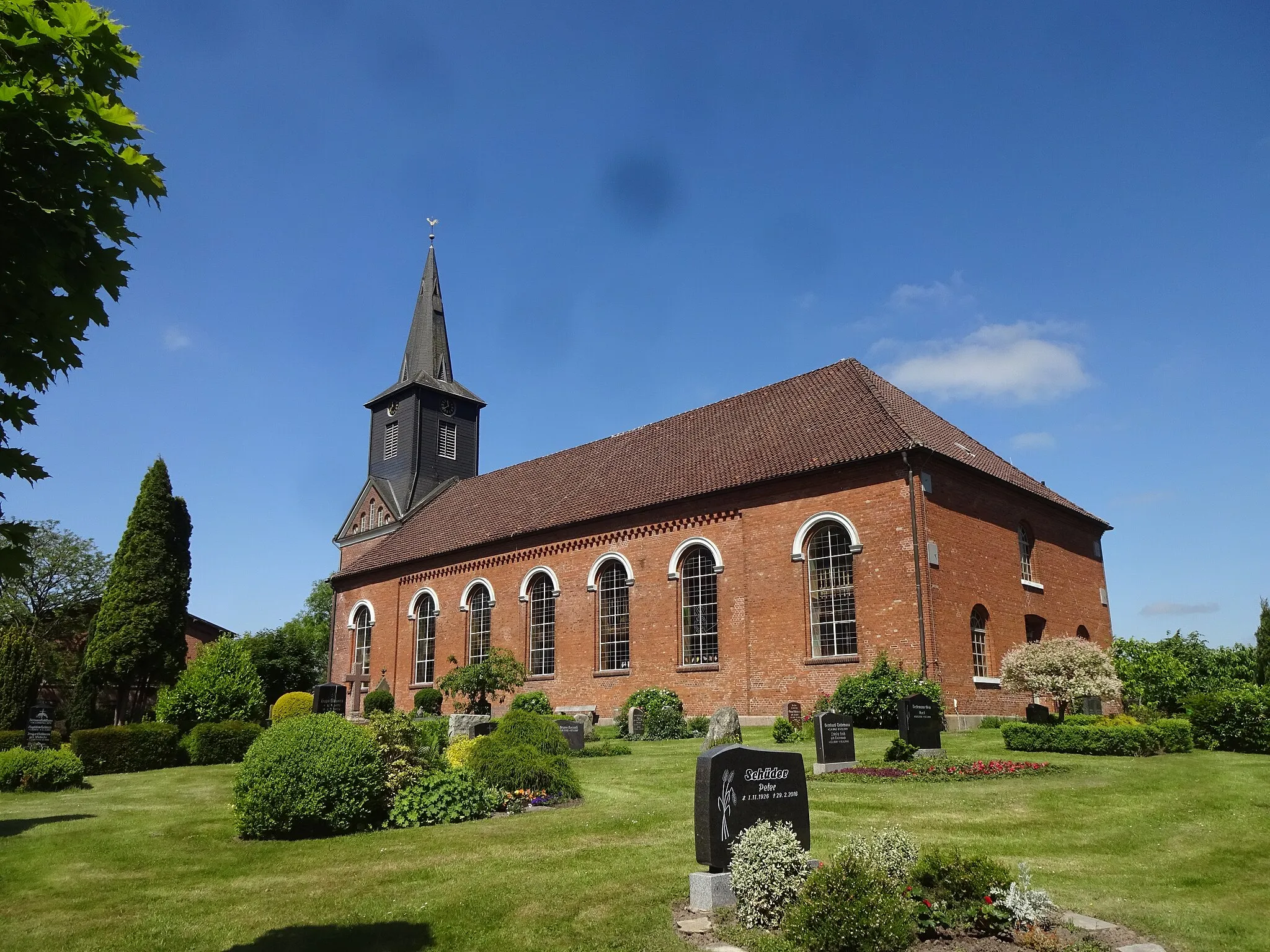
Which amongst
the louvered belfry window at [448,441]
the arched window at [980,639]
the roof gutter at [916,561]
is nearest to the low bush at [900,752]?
the roof gutter at [916,561]

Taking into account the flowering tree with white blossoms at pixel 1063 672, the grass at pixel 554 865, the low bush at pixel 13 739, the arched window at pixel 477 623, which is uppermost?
the arched window at pixel 477 623

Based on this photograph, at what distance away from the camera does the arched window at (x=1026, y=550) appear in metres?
26.0

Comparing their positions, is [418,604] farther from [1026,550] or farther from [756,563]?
[1026,550]

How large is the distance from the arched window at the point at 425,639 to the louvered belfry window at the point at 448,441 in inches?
376

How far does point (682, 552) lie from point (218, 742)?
13.5 meters

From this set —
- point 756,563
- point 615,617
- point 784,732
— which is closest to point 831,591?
point 756,563

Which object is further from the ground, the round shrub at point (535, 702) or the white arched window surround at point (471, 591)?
the white arched window surround at point (471, 591)

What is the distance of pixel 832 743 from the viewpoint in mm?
Result: 14703

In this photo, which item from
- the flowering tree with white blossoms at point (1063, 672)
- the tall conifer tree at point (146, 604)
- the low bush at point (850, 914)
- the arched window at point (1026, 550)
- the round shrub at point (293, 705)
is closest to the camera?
the low bush at point (850, 914)

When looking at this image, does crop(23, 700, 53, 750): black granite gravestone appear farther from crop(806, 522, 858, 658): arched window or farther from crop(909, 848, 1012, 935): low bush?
crop(909, 848, 1012, 935): low bush

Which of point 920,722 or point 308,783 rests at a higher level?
point 920,722

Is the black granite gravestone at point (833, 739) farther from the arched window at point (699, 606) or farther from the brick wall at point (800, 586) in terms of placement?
the arched window at point (699, 606)

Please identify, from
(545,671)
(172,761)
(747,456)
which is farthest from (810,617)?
(172,761)

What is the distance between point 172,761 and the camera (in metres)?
20.7
